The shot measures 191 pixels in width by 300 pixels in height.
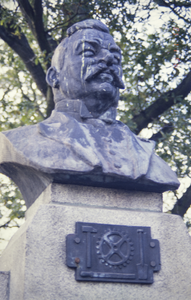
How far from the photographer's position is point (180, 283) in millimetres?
3443

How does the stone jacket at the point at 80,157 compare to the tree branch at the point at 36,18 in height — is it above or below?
below

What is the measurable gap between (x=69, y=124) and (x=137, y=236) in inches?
41.2

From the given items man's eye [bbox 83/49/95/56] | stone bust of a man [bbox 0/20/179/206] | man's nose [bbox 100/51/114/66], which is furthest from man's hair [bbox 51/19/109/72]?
man's nose [bbox 100/51/114/66]

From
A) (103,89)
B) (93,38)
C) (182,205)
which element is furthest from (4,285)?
(182,205)

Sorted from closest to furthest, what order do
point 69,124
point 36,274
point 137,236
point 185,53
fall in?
1. point 36,274
2. point 137,236
3. point 69,124
4. point 185,53

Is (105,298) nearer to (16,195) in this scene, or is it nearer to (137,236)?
(137,236)

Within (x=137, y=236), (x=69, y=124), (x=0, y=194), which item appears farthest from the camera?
(x=0, y=194)

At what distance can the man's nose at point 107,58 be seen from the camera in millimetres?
3890

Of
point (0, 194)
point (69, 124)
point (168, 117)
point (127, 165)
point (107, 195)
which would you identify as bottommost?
point (0, 194)

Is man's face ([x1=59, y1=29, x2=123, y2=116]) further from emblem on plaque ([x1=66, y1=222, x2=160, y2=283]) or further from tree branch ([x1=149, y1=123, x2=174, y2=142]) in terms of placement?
tree branch ([x1=149, y1=123, x2=174, y2=142])

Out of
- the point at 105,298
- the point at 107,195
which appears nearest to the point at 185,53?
the point at 107,195

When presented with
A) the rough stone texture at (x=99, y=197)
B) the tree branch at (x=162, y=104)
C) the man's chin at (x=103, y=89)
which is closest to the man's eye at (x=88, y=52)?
the man's chin at (x=103, y=89)

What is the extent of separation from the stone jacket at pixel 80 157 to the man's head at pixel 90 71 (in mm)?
177

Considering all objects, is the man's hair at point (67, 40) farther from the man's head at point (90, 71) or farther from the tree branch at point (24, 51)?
the tree branch at point (24, 51)
